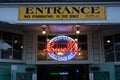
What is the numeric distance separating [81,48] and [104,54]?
105 cm

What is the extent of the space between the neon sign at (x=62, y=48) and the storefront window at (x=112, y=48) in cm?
127

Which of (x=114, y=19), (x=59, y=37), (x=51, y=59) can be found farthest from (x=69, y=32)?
(x=114, y=19)

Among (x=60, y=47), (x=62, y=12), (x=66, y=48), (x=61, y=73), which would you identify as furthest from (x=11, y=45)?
(x=61, y=73)

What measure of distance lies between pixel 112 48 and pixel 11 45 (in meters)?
4.37

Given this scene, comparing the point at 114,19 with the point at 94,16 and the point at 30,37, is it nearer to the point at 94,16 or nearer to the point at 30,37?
the point at 94,16

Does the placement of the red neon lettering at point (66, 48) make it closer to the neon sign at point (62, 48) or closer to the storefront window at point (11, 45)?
the neon sign at point (62, 48)

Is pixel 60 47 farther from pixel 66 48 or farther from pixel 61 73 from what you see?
pixel 61 73

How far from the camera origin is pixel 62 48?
46.3 feet

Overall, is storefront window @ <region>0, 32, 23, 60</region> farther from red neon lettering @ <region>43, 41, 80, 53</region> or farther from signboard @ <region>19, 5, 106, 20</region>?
signboard @ <region>19, 5, 106, 20</region>

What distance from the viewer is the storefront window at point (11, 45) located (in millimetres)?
13570

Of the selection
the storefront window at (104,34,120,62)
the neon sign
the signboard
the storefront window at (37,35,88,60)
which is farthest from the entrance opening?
the signboard

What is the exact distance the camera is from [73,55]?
1405cm

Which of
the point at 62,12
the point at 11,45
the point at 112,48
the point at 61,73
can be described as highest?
the point at 62,12

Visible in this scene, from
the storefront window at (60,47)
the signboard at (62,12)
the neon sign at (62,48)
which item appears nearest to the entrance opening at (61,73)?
the storefront window at (60,47)
